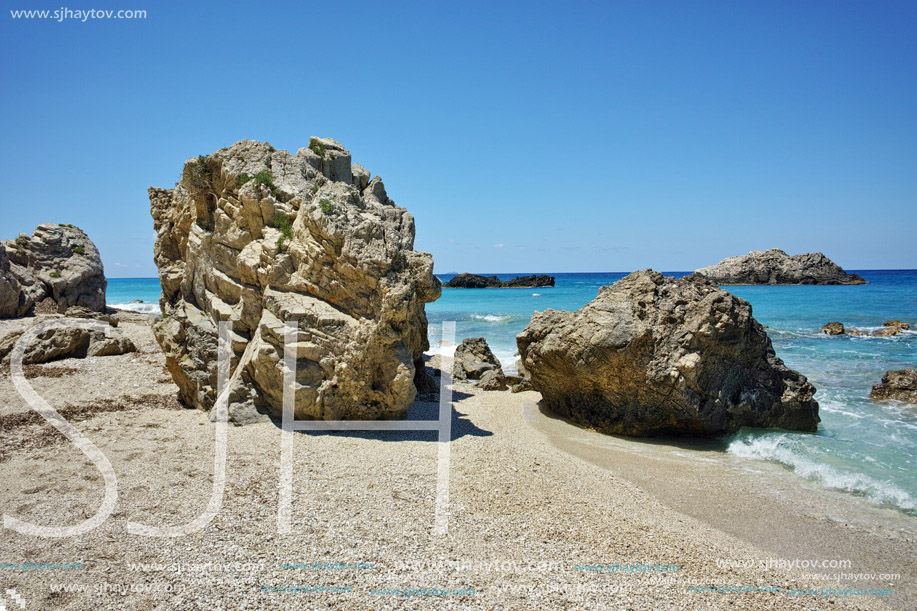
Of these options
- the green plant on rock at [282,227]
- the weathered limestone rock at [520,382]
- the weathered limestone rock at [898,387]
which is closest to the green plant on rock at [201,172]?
the green plant on rock at [282,227]

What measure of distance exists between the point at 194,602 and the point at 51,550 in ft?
5.65

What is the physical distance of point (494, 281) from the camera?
87000mm

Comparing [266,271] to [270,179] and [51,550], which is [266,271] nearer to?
[270,179]

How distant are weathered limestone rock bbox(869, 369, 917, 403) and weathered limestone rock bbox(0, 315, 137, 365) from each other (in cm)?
2096

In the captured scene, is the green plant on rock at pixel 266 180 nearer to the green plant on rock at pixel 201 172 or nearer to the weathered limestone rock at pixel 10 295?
the green plant on rock at pixel 201 172

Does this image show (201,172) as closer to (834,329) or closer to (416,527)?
(416,527)

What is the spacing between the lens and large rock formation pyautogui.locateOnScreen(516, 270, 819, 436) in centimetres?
1002

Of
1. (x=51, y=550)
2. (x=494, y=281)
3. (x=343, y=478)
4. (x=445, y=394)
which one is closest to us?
(x=51, y=550)

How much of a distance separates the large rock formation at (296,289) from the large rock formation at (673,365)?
3635 millimetres

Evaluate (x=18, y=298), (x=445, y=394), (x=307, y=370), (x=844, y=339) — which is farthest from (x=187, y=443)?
(x=844, y=339)

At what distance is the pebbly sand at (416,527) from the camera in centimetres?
454

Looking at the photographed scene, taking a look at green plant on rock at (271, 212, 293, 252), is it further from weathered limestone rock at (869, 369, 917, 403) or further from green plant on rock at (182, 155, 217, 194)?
weathered limestone rock at (869, 369, 917, 403)

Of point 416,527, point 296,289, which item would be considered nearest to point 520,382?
point 296,289

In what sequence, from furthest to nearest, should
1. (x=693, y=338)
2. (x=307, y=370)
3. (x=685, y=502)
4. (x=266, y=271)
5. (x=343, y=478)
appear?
(x=693, y=338)
(x=266, y=271)
(x=307, y=370)
(x=685, y=502)
(x=343, y=478)
